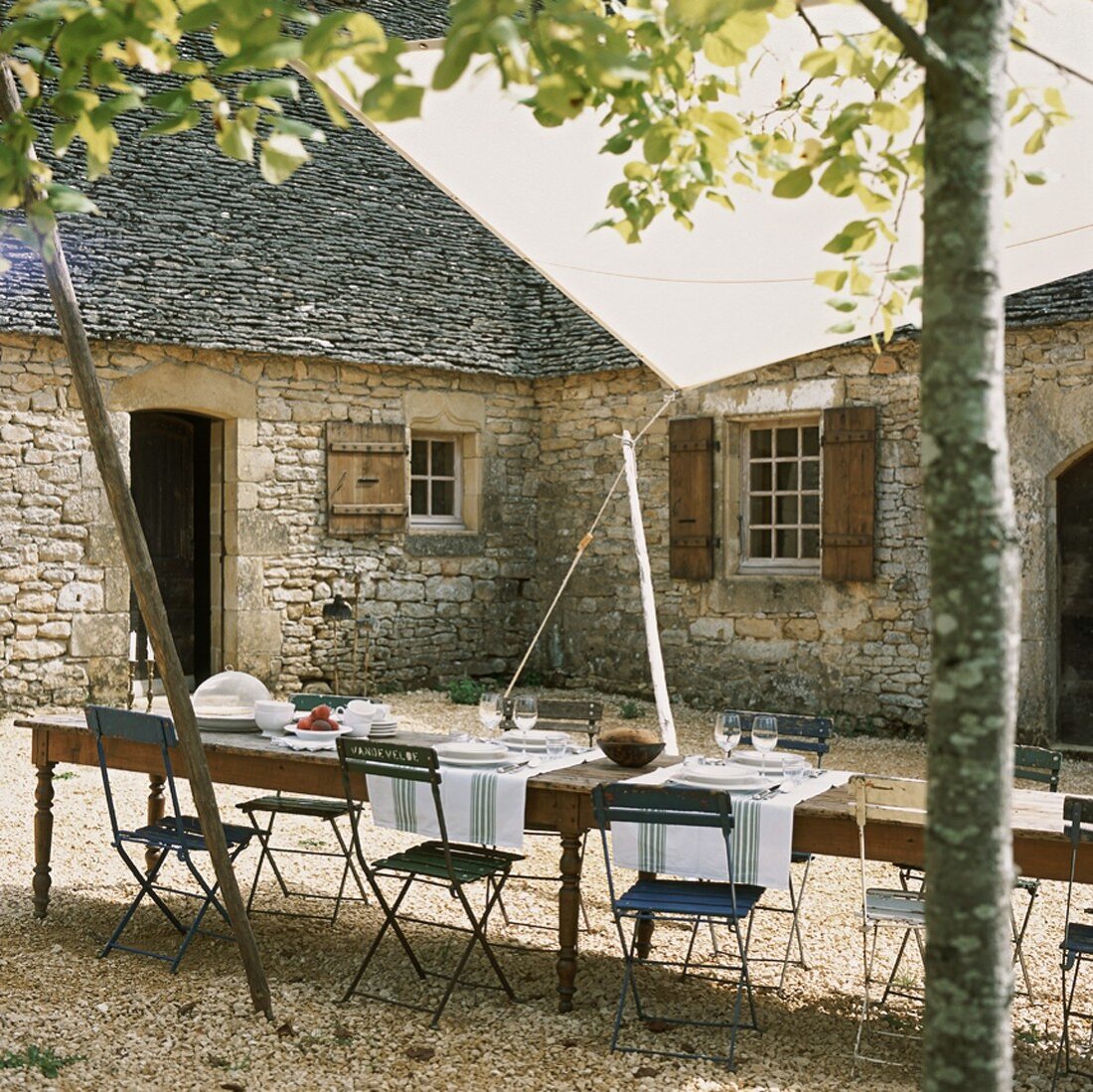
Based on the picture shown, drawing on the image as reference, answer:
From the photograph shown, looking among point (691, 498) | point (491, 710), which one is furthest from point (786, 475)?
point (491, 710)

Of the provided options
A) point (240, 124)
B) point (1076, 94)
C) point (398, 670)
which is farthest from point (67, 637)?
point (240, 124)

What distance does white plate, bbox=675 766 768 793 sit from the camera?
404 cm

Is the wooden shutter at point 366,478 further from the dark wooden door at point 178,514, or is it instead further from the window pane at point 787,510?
the window pane at point 787,510

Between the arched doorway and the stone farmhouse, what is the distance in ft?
0.08

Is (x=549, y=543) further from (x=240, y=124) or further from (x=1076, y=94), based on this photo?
(x=240, y=124)

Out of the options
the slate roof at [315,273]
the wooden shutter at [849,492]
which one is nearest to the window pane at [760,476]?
the wooden shutter at [849,492]

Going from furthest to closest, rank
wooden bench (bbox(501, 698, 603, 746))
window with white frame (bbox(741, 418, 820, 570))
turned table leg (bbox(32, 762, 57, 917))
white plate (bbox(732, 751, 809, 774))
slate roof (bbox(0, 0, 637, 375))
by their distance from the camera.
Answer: window with white frame (bbox(741, 418, 820, 570)) < slate roof (bbox(0, 0, 637, 375)) < wooden bench (bbox(501, 698, 603, 746)) < turned table leg (bbox(32, 762, 57, 917)) < white plate (bbox(732, 751, 809, 774))

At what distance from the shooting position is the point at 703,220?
4941 mm

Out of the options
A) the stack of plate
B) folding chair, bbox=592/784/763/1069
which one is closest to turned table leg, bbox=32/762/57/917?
the stack of plate

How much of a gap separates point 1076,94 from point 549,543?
800 cm

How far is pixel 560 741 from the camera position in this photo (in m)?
4.62

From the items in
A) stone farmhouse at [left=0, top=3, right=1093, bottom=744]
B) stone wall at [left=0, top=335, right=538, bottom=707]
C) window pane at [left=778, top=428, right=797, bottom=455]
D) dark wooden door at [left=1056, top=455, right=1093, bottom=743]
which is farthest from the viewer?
window pane at [left=778, top=428, right=797, bottom=455]

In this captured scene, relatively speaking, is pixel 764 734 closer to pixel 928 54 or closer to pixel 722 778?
pixel 722 778

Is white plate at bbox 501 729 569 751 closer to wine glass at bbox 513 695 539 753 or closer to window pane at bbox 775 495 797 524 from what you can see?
wine glass at bbox 513 695 539 753
